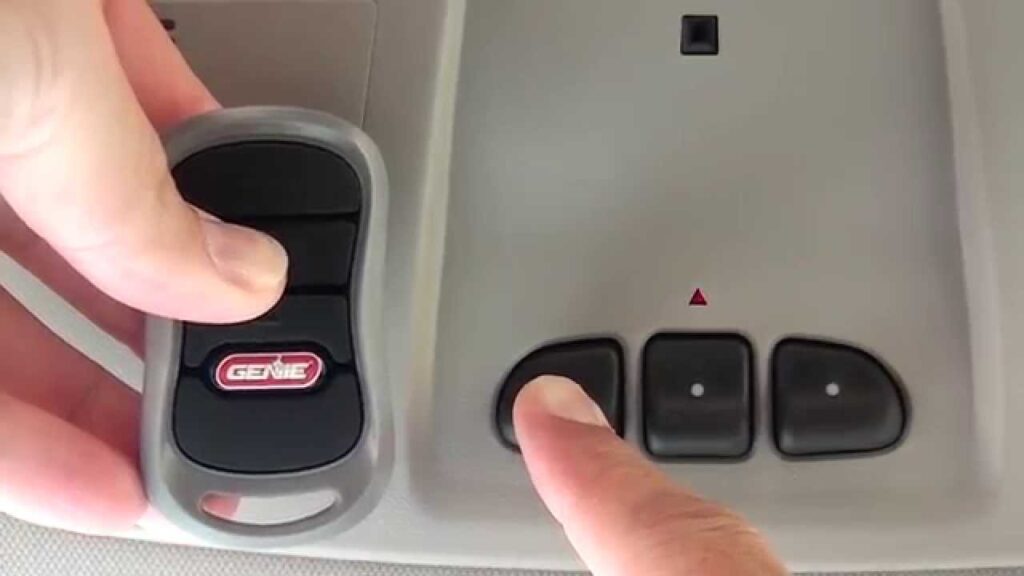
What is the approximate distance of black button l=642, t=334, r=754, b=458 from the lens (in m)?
0.56

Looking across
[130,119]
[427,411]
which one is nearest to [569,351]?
[427,411]

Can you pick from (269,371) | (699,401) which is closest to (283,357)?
(269,371)

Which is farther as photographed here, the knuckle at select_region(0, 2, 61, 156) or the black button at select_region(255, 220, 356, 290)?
the black button at select_region(255, 220, 356, 290)

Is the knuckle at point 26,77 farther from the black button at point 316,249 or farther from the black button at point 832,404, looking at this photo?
the black button at point 832,404

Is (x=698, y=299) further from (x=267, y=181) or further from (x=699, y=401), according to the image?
(x=267, y=181)

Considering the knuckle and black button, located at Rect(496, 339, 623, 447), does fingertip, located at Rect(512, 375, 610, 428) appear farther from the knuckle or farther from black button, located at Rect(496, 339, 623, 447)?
the knuckle

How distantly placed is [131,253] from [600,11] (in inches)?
8.5

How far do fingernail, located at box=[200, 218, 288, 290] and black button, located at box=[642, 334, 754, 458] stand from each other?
0.42ft

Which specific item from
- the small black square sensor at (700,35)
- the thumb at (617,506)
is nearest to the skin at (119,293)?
the thumb at (617,506)

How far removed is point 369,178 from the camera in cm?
57

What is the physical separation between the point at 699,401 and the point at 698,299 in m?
0.04

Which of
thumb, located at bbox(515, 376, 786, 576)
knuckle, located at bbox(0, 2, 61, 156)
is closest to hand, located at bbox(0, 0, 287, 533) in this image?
knuckle, located at bbox(0, 2, 61, 156)

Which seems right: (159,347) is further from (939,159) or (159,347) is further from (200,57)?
(939,159)

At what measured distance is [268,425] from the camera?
543 millimetres
